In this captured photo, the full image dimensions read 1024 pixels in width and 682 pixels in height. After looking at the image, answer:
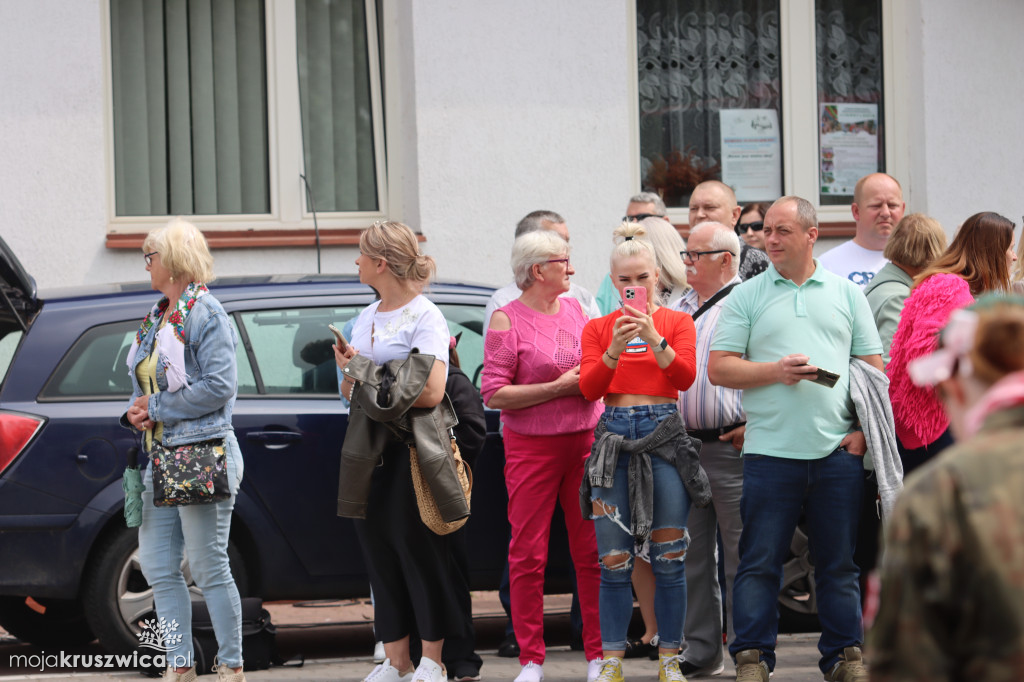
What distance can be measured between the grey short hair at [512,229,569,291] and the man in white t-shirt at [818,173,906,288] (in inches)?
68.3

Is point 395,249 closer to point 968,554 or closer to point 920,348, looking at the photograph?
point 920,348

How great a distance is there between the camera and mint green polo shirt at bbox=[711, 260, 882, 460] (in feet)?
16.6

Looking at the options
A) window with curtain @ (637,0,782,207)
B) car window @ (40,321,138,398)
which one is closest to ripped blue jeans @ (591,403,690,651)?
car window @ (40,321,138,398)

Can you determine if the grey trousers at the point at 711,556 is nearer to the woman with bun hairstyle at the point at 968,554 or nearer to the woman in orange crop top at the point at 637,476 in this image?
the woman in orange crop top at the point at 637,476

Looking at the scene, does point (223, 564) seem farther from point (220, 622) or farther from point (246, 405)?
point (246, 405)

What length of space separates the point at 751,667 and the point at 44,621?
3.50 meters

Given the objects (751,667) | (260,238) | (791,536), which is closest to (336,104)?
(260,238)

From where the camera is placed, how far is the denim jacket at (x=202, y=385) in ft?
16.7

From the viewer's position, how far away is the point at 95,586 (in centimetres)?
571

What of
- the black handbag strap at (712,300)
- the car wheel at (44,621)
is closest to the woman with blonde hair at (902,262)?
the black handbag strap at (712,300)

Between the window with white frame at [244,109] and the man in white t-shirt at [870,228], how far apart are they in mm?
4132

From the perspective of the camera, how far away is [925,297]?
5.29m

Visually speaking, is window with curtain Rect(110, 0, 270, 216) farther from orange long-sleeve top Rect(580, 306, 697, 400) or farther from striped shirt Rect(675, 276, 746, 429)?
orange long-sleeve top Rect(580, 306, 697, 400)

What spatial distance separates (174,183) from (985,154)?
6243mm
